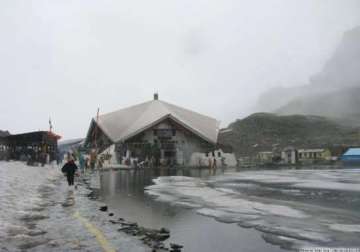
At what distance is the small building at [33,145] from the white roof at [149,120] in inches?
418

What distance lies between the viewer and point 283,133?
4449 inches

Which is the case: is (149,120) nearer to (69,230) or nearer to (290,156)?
(290,156)

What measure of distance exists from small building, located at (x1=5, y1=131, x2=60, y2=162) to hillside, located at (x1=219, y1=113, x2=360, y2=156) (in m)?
49.7

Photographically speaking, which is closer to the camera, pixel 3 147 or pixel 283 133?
pixel 3 147

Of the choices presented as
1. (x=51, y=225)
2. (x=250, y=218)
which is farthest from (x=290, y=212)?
(x=51, y=225)

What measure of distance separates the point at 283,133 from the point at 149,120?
68.3m

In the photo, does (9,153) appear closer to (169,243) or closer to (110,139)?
(110,139)

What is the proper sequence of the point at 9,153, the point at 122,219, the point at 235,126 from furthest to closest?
the point at 235,126
the point at 9,153
the point at 122,219

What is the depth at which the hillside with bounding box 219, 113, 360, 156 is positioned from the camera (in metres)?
89.6

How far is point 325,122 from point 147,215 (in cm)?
12023

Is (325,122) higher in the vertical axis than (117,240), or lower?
higher

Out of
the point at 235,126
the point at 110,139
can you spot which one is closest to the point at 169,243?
the point at 110,139

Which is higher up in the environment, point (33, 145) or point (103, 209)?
point (33, 145)

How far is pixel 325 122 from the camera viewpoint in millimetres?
121062
